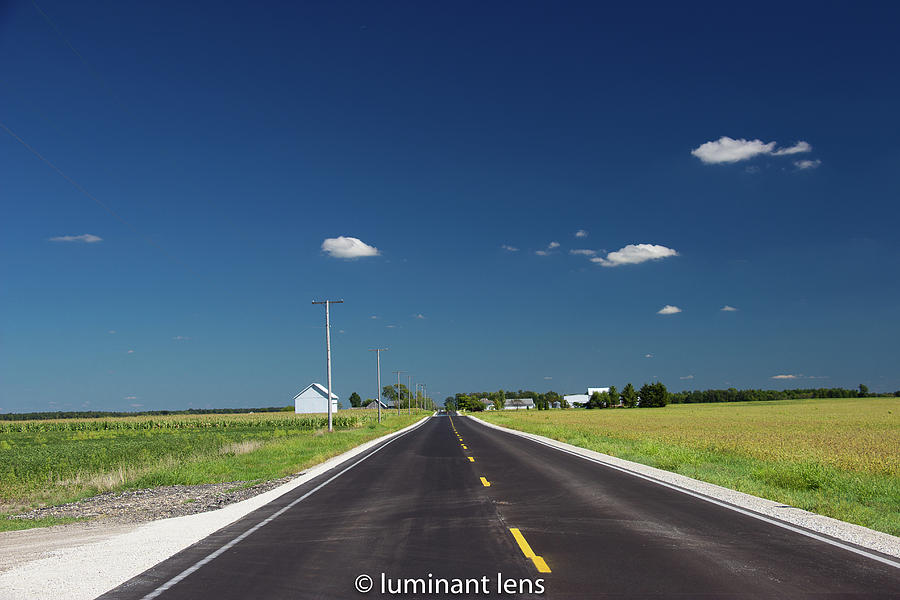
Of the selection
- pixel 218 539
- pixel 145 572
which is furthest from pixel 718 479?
pixel 145 572

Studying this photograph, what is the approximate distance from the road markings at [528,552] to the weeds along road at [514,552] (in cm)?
2

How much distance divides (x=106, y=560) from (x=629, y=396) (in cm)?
18461

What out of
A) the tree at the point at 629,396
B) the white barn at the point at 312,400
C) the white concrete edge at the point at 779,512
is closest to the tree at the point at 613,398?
the tree at the point at 629,396

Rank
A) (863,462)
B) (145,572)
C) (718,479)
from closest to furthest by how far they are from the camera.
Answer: (145,572), (718,479), (863,462)

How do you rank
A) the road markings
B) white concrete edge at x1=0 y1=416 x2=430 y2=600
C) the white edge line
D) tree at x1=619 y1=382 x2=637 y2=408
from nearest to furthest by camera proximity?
the white edge line, white concrete edge at x1=0 y1=416 x2=430 y2=600, the road markings, tree at x1=619 y1=382 x2=637 y2=408

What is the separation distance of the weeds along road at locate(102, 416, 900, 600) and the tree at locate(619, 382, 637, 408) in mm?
174337

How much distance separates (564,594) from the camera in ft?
21.3

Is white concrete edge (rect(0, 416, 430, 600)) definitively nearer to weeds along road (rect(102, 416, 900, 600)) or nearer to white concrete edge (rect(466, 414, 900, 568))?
weeds along road (rect(102, 416, 900, 600))

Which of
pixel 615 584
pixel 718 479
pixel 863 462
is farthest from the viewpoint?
pixel 863 462

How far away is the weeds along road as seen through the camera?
269 inches

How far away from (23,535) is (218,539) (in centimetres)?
425

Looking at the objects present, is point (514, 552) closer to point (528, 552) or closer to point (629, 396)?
point (528, 552)

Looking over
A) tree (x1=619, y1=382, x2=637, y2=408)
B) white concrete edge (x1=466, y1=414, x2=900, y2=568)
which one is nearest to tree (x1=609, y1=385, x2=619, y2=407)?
tree (x1=619, y1=382, x2=637, y2=408)

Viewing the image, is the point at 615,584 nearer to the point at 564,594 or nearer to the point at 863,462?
the point at 564,594
